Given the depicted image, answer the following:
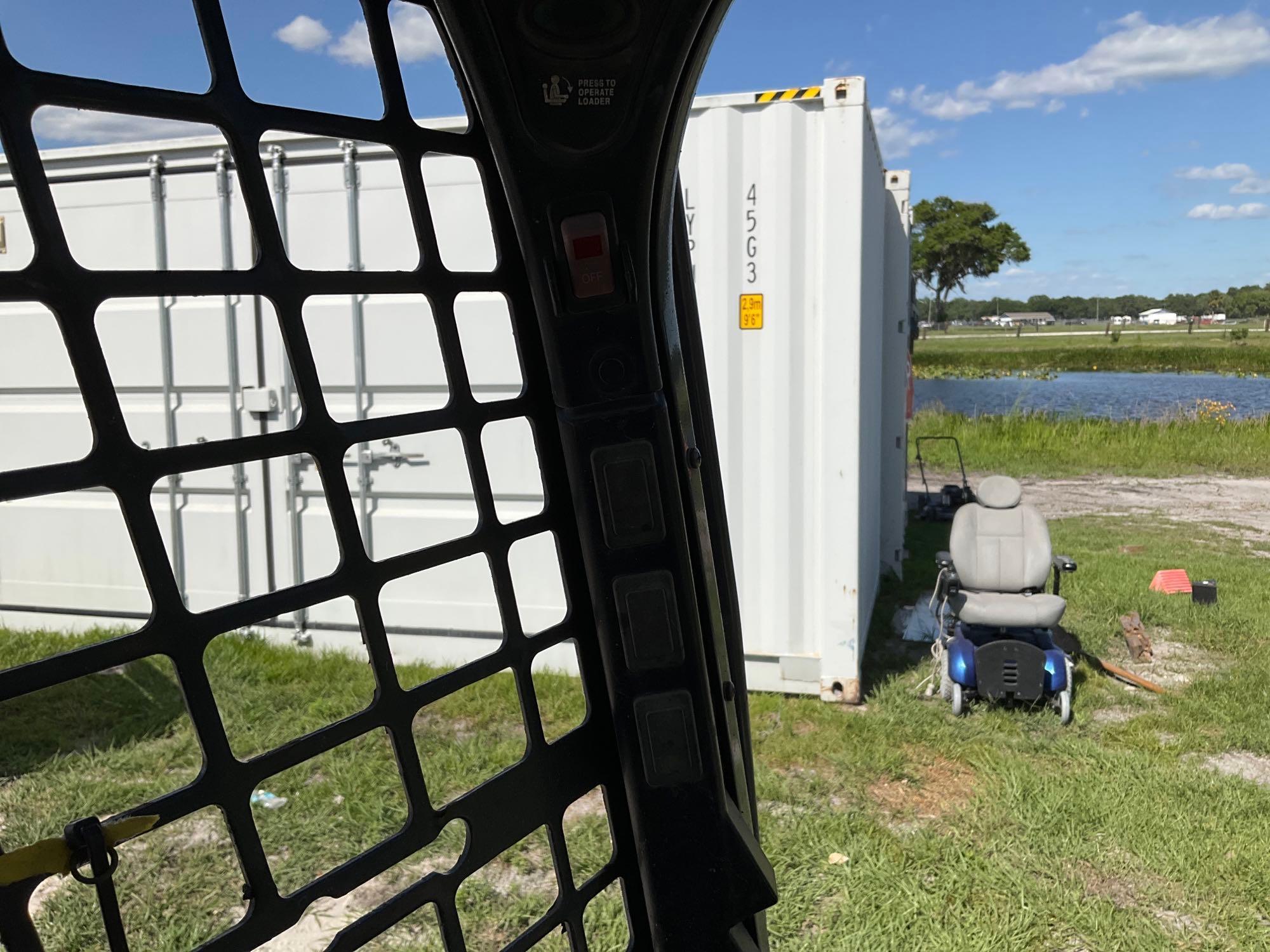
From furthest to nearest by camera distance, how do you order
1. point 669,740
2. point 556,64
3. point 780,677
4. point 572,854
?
point 780,677 < point 572,854 < point 669,740 < point 556,64

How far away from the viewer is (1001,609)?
511 cm

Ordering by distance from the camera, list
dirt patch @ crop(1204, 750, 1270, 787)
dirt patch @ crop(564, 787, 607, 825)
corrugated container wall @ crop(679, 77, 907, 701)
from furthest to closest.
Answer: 1. corrugated container wall @ crop(679, 77, 907, 701)
2. dirt patch @ crop(1204, 750, 1270, 787)
3. dirt patch @ crop(564, 787, 607, 825)

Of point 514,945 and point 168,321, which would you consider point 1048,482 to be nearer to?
point 168,321

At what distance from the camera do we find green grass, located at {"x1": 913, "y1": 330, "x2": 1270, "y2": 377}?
100 ft

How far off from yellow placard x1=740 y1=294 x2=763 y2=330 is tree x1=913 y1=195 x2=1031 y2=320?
4825cm

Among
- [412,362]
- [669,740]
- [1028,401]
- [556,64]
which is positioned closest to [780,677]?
[412,362]

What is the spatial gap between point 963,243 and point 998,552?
49304 millimetres

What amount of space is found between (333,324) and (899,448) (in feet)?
14.8

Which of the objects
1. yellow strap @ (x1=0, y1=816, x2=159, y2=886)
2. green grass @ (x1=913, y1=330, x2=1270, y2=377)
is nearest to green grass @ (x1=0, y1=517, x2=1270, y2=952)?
yellow strap @ (x1=0, y1=816, x2=159, y2=886)

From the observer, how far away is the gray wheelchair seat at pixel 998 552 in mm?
5371

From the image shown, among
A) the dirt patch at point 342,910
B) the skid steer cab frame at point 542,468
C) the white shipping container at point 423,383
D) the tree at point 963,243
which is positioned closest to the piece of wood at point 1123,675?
the white shipping container at point 423,383

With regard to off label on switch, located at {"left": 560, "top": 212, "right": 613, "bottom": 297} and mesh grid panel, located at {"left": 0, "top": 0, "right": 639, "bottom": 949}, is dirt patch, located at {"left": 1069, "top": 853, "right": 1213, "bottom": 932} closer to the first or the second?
mesh grid panel, located at {"left": 0, "top": 0, "right": 639, "bottom": 949}

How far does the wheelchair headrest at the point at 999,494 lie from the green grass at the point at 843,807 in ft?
3.26

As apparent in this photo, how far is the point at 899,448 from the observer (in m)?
7.79
